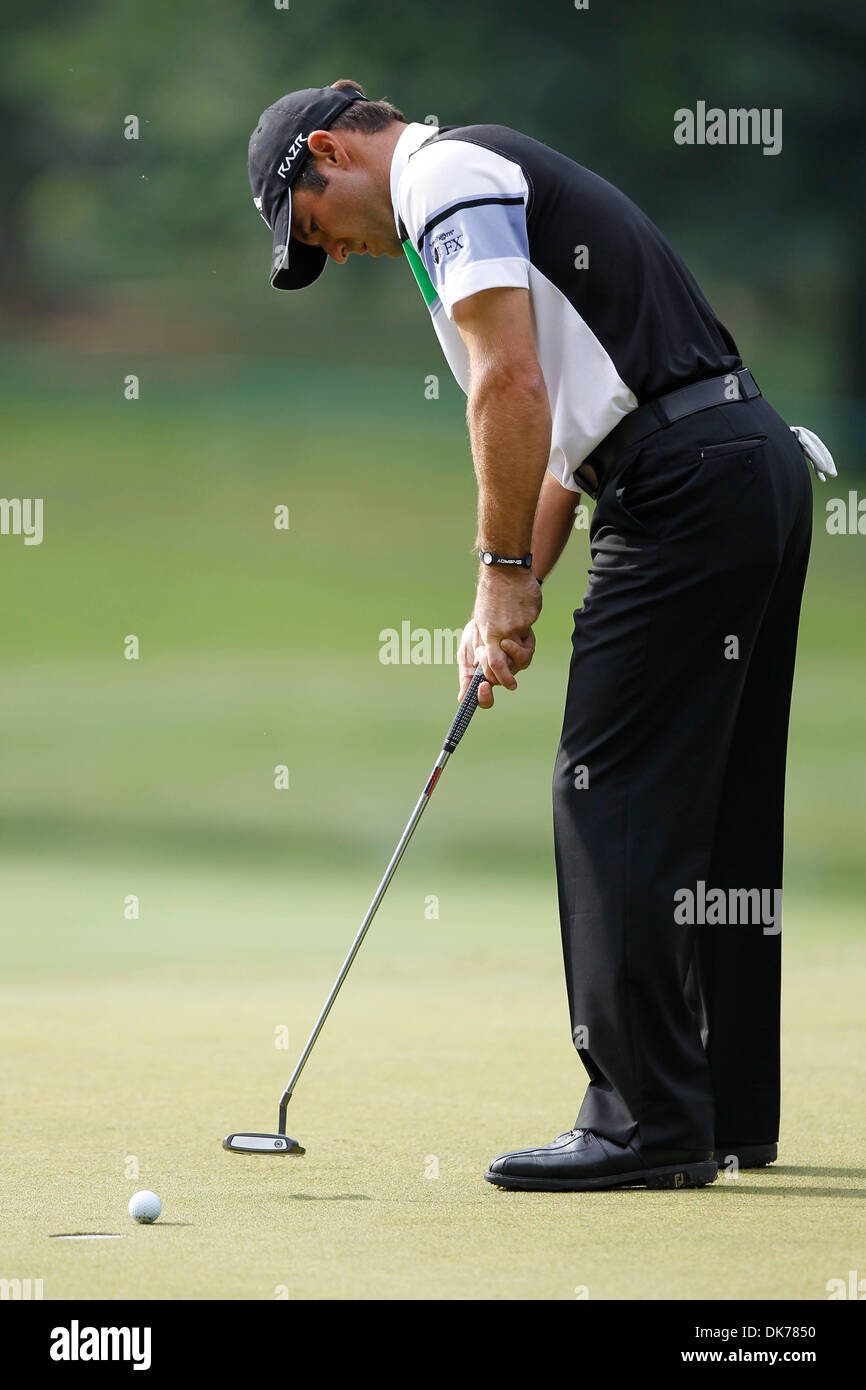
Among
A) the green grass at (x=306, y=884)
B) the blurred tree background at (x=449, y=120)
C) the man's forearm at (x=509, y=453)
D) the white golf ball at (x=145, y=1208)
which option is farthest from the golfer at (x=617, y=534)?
the blurred tree background at (x=449, y=120)

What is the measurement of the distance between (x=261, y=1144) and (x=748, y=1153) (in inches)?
22.8

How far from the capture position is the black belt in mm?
2094

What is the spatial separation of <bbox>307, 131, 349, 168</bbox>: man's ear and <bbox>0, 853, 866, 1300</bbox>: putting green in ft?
3.88

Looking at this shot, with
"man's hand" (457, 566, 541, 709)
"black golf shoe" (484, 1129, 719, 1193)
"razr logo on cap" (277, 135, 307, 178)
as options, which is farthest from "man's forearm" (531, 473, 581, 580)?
"black golf shoe" (484, 1129, 719, 1193)

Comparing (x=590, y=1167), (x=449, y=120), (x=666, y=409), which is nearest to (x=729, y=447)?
(x=666, y=409)

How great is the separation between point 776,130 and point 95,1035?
32.1 ft

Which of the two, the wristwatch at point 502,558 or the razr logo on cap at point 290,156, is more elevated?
the razr logo on cap at point 290,156

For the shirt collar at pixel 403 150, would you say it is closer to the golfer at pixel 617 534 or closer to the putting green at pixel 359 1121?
the golfer at pixel 617 534

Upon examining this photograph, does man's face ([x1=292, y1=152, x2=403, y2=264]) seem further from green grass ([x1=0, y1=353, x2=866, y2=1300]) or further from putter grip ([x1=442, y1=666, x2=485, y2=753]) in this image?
green grass ([x1=0, y1=353, x2=866, y2=1300])

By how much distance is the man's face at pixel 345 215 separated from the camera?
2217mm

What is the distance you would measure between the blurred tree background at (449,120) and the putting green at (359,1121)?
280 inches

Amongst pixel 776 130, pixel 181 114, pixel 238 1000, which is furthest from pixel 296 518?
pixel 238 1000

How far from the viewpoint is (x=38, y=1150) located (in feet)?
7.43
